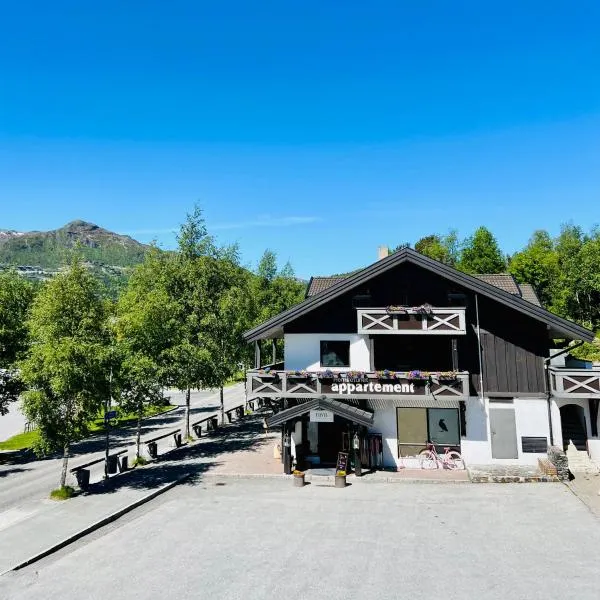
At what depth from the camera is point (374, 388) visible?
2156 centimetres

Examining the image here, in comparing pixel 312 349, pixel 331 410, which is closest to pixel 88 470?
pixel 331 410

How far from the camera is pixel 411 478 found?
67.9ft

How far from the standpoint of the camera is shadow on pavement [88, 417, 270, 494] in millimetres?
21188

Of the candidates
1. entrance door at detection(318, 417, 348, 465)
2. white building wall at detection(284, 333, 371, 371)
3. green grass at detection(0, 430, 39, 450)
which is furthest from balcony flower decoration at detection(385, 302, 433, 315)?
green grass at detection(0, 430, 39, 450)

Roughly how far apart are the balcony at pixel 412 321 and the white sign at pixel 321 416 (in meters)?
4.02

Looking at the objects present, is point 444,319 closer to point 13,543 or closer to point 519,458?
point 519,458

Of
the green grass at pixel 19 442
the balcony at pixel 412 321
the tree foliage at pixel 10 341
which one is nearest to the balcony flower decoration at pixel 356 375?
the balcony at pixel 412 321

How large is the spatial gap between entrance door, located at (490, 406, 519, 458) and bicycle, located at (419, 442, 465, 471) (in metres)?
1.60

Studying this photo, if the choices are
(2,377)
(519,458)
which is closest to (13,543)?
(2,377)

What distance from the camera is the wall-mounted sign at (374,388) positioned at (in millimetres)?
21281

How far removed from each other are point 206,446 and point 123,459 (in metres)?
6.16

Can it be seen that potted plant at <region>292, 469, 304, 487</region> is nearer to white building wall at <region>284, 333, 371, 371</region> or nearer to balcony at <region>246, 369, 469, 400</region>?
balcony at <region>246, 369, 469, 400</region>

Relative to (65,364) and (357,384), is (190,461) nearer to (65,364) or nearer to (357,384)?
(65,364)

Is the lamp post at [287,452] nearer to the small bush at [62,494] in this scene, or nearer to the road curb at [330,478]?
the road curb at [330,478]
